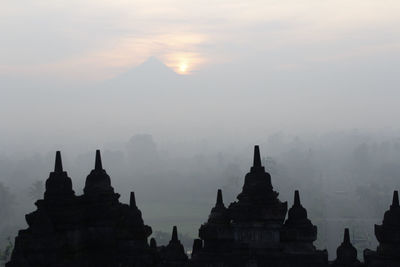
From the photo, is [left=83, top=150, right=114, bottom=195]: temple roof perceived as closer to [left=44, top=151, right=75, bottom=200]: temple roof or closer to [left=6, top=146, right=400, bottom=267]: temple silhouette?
[left=6, top=146, right=400, bottom=267]: temple silhouette

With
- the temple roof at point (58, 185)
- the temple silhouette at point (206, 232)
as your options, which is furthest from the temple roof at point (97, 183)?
the temple roof at point (58, 185)

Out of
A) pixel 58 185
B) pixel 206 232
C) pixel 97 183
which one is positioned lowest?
pixel 206 232

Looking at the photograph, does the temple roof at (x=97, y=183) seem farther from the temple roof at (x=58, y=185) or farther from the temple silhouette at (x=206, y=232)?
the temple roof at (x=58, y=185)

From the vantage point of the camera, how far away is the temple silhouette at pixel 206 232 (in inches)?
894

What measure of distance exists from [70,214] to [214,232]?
621cm

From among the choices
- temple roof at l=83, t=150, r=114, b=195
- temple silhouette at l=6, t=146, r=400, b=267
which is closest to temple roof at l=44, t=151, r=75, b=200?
temple silhouette at l=6, t=146, r=400, b=267

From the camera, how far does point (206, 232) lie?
2375cm

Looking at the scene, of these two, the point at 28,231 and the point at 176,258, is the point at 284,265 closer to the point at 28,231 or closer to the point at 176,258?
the point at 176,258

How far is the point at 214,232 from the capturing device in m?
23.8

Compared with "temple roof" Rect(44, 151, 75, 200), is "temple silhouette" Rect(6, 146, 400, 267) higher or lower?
lower

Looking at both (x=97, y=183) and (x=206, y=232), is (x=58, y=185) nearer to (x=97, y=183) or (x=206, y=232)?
(x=97, y=183)

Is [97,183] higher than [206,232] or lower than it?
higher

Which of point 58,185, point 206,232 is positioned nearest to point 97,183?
point 58,185

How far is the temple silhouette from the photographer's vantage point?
894 inches
